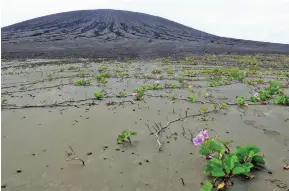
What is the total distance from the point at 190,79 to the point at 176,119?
4.57m

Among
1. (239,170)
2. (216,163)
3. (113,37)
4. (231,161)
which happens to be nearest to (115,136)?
(216,163)

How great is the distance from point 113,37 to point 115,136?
29.0m

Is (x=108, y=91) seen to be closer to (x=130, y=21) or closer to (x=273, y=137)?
(x=273, y=137)

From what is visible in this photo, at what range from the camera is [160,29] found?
3984 centimetres

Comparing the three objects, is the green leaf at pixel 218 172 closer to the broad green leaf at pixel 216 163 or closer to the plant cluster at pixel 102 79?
the broad green leaf at pixel 216 163

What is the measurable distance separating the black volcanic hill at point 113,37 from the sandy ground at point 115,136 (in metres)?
16.7

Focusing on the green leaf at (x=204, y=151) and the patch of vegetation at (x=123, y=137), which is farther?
the patch of vegetation at (x=123, y=137)

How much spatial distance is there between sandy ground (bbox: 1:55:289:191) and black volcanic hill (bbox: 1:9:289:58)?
54.9ft

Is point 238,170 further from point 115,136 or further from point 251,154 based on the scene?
point 115,136

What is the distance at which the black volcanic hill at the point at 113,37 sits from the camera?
83.2 feet

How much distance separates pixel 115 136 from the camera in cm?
452

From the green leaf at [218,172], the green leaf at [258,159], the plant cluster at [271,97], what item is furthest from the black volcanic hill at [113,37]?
the green leaf at [218,172]

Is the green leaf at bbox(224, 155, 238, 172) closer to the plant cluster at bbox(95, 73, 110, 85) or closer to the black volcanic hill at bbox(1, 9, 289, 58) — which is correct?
the plant cluster at bbox(95, 73, 110, 85)

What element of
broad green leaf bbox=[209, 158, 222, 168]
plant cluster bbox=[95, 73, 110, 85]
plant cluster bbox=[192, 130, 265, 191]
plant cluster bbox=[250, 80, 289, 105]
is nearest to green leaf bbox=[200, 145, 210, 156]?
plant cluster bbox=[192, 130, 265, 191]
